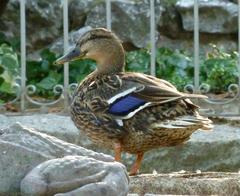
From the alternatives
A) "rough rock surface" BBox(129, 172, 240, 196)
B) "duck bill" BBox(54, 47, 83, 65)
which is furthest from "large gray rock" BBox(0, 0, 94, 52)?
"rough rock surface" BBox(129, 172, 240, 196)

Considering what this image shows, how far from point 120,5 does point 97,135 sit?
299cm

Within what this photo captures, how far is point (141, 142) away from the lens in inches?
268

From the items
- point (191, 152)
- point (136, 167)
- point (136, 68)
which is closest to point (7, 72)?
point (136, 68)

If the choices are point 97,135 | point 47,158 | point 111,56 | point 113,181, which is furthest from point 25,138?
point 111,56

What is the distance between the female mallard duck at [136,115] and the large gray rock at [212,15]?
294cm

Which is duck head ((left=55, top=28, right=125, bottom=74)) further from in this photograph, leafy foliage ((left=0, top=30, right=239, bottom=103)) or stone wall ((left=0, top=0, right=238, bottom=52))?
stone wall ((left=0, top=0, right=238, bottom=52))

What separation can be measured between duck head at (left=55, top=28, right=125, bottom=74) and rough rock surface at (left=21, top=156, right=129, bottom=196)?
254 cm

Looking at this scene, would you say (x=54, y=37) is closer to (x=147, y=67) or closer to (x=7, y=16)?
(x=7, y=16)

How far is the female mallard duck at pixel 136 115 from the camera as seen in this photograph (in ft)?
22.1

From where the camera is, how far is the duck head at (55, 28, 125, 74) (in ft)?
23.8

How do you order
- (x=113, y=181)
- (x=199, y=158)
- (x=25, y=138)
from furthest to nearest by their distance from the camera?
1. (x=199, y=158)
2. (x=25, y=138)
3. (x=113, y=181)

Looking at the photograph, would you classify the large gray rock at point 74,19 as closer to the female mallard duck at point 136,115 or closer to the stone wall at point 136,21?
the stone wall at point 136,21

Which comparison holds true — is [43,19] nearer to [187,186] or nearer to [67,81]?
[67,81]

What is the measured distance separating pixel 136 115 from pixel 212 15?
323 centimetres
